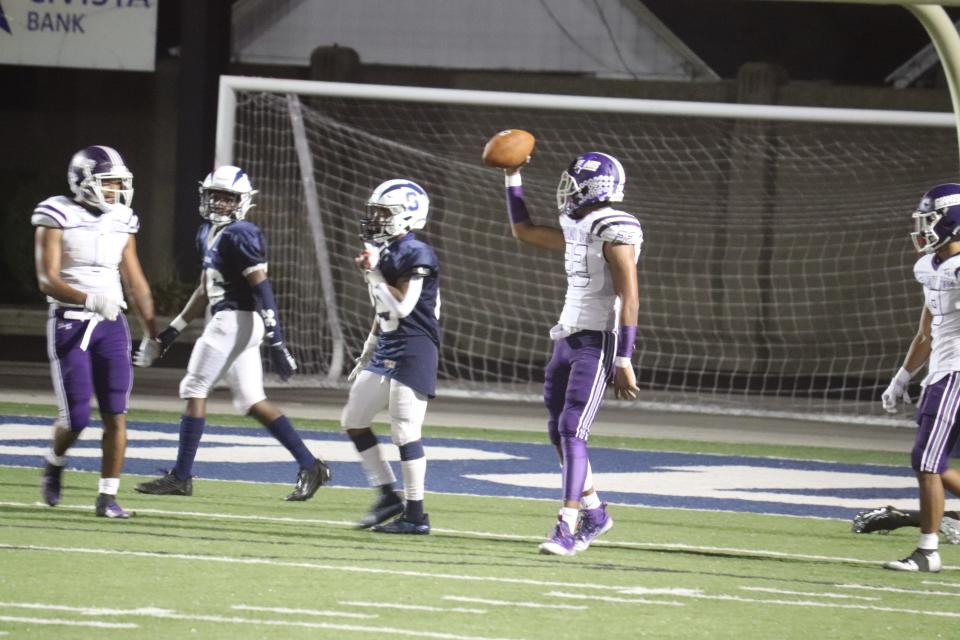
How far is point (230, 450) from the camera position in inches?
480

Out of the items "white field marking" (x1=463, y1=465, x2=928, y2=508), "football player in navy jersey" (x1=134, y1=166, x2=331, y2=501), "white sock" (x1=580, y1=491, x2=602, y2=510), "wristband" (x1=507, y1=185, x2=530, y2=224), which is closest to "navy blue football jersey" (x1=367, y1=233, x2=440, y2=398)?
"wristband" (x1=507, y1=185, x2=530, y2=224)

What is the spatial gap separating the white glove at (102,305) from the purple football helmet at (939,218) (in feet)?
11.9

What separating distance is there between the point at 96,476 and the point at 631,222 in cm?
380

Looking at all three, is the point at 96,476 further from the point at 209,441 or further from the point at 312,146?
the point at 312,146

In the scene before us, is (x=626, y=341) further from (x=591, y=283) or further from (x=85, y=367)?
(x=85, y=367)

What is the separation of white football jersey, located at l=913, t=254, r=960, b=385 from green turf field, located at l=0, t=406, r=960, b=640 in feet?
3.03

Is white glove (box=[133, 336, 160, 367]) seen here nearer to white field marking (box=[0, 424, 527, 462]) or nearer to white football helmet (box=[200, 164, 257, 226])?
white football helmet (box=[200, 164, 257, 226])

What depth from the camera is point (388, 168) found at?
70.6 ft

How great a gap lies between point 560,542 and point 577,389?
682mm

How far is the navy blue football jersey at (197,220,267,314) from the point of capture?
31.9 ft

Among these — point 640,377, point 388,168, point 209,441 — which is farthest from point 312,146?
point 209,441

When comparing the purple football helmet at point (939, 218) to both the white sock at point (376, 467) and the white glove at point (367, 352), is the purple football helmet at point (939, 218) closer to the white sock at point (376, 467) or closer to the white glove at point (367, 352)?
the white glove at point (367, 352)

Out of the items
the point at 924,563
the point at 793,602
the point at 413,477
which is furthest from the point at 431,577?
the point at 924,563

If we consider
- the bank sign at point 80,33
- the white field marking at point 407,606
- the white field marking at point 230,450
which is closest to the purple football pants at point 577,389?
the white field marking at point 407,606
